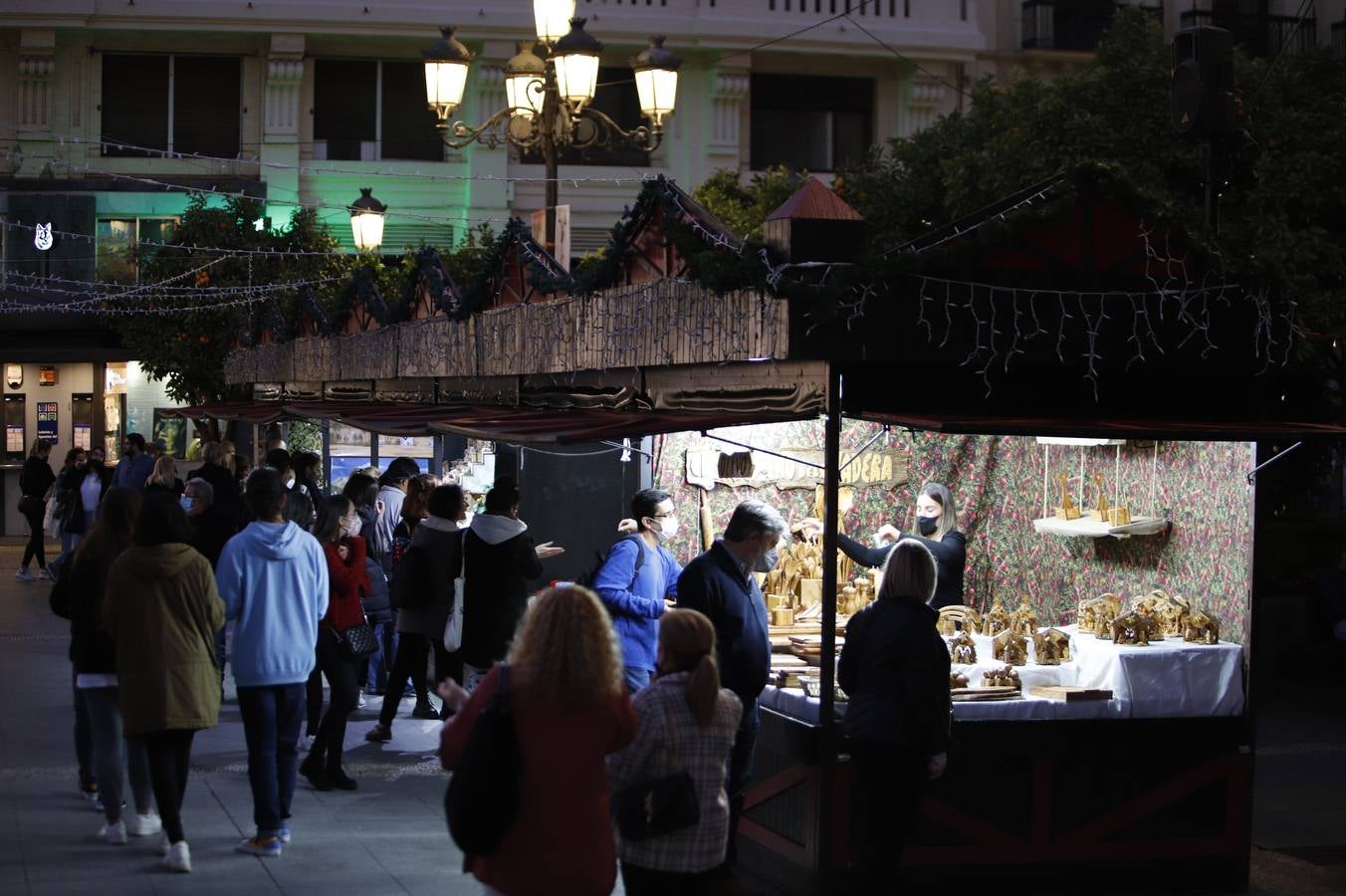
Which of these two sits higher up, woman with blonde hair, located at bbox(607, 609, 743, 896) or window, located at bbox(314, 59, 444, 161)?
window, located at bbox(314, 59, 444, 161)

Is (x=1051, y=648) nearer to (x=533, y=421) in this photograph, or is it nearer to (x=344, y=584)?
(x=533, y=421)

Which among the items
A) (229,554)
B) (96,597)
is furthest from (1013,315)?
(96,597)

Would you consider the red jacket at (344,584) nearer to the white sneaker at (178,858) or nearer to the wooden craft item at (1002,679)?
the white sneaker at (178,858)

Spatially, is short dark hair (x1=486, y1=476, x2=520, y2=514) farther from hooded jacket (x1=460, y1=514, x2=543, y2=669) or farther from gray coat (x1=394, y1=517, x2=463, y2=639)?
gray coat (x1=394, y1=517, x2=463, y2=639)

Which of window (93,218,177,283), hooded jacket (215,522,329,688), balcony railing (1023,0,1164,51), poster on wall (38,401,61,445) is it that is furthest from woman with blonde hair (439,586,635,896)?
balcony railing (1023,0,1164,51)

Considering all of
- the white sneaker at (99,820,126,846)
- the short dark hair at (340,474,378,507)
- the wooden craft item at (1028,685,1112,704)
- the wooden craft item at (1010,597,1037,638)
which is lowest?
the white sneaker at (99,820,126,846)

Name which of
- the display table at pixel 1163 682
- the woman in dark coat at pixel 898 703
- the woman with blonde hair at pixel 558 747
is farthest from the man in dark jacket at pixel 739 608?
the woman with blonde hair at pixel 558 747

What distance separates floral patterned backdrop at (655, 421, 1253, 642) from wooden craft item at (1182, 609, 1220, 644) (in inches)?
5.3

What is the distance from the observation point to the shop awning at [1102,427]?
7.66 meters

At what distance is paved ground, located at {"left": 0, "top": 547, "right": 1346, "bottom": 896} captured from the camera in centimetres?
808

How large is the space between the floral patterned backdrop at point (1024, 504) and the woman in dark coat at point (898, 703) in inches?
93.9

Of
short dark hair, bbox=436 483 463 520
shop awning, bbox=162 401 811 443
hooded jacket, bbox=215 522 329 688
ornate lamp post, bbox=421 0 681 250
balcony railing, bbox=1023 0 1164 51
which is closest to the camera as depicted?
hooded jacket, bbox=215 522 329 688

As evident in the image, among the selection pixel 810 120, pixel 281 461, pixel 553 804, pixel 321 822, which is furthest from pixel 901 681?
pixel 810 120

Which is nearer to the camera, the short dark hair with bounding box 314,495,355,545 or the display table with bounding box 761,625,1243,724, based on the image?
the display table with bounding box 761,625,1243,724
